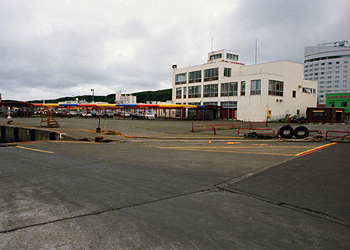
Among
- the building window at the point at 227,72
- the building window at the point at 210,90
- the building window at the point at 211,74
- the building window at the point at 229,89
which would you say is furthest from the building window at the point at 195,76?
the building window at the point at 229,89

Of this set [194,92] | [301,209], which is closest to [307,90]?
[194,92]

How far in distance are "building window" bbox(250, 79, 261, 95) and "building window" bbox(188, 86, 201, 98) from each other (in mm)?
15602

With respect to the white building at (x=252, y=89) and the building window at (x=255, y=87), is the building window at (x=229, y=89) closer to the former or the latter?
the white building at (x=252, y=89)

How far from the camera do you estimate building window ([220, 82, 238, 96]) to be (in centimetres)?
5650

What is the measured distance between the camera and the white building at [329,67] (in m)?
143

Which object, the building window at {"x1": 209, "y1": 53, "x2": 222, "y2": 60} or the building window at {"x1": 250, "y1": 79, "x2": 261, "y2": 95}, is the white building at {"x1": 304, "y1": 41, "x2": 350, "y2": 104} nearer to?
the building window at {"x1": 209, "y1": 53, "x2": 222, "y2": 60}

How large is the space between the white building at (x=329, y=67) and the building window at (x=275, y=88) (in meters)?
114

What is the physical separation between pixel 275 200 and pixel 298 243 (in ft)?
5.82

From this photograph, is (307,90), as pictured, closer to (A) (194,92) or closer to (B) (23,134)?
(A) (194,92)

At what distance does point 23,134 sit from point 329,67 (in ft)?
562

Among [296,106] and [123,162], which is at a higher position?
[296,106]

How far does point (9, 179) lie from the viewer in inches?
253

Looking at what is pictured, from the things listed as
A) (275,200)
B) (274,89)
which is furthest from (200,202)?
(274,89)

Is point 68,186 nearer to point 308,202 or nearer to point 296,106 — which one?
point 308,202
